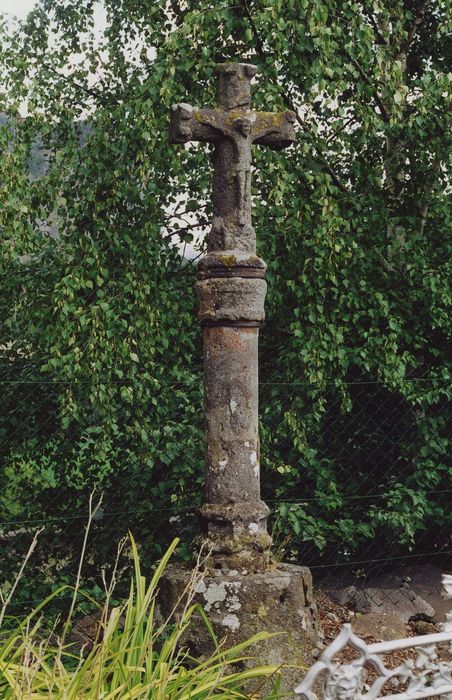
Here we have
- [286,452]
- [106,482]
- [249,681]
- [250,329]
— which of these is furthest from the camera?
[286,452]

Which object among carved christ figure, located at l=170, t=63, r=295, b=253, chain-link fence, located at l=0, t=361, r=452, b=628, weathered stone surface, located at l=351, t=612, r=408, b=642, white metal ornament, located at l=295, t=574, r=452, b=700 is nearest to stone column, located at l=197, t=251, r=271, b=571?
carved christ figure, located at l=170, t=63, r=295, b=253

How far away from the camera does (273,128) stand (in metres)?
4.52

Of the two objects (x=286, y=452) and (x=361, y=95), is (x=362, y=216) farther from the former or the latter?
(x=286, y=452)

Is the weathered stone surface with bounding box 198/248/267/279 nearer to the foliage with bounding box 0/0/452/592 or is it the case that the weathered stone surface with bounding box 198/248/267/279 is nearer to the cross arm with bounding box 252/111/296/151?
the cross arm with bounding box 252/111/296/151

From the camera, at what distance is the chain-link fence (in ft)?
19.4

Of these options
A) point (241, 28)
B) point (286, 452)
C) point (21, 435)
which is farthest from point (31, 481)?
point (241, 28)

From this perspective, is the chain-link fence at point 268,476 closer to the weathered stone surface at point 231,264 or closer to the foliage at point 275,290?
the foliage at point 275,290

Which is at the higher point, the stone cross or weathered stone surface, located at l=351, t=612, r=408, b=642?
the stone cross

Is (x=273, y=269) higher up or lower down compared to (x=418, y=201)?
lower down

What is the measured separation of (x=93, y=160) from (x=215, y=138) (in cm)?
230

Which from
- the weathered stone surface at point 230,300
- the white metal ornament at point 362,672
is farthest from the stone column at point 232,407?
the white metal ornament at point 362,672

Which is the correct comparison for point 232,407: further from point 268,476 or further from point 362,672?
point 268,476

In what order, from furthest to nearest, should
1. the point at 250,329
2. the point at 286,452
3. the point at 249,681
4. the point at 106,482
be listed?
the point at 286,452, the point at 106,482, the point at 250,329, the point at 249,681

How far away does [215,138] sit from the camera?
4406 millimetres
